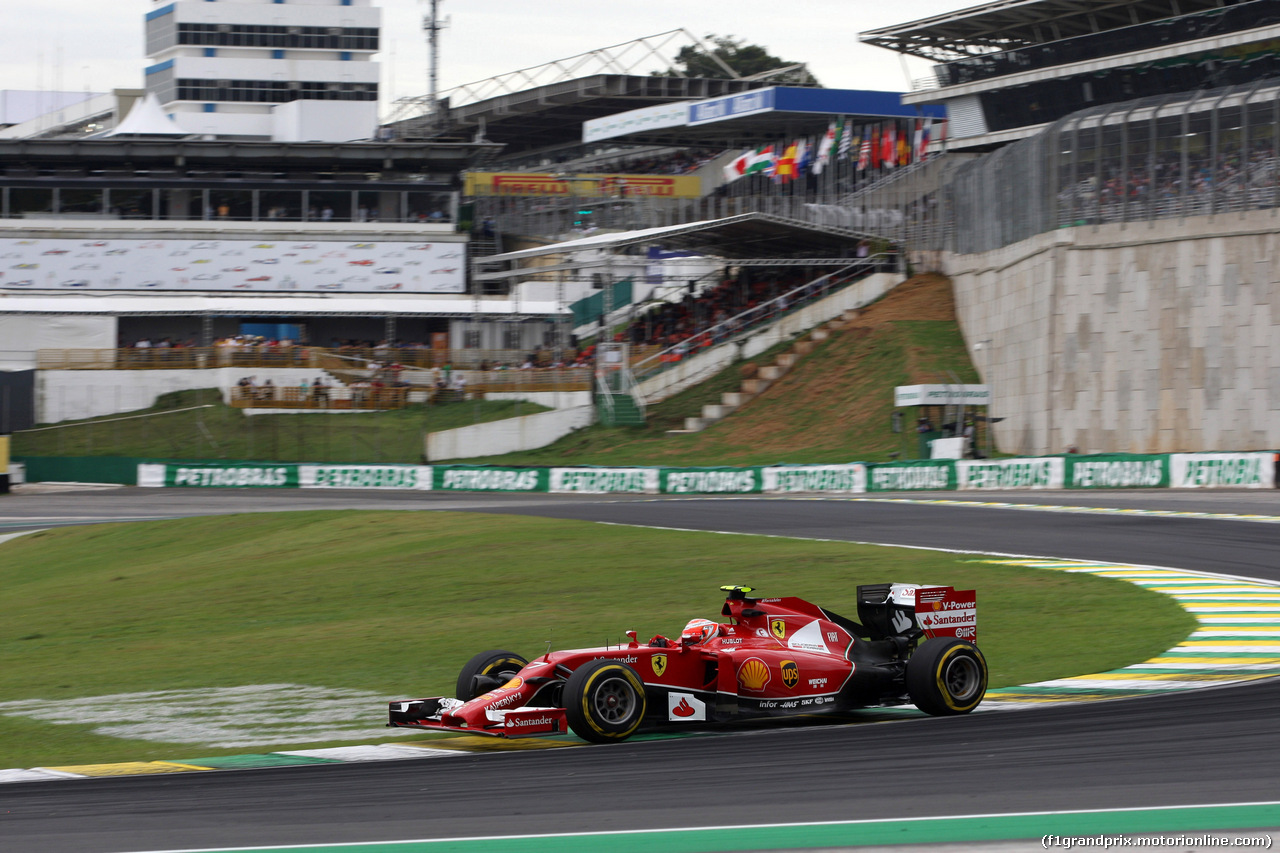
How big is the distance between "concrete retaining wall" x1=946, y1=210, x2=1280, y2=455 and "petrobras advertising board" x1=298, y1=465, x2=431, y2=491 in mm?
20112

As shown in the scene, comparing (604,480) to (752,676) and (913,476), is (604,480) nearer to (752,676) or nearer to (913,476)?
(913,476)

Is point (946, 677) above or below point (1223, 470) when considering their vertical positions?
below

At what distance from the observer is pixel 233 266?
65.4 meters

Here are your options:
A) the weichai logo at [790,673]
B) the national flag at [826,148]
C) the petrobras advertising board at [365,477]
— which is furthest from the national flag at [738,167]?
the weichai logo at [790,673]

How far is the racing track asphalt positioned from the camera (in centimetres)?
754

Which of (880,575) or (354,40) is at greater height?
(354,40)

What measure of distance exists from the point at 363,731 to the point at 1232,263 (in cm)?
3315

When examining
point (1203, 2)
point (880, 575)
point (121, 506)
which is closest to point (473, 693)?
point (880, 575)

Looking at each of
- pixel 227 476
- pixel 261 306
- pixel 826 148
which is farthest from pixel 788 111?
pixel 227 476

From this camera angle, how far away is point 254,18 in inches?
3430

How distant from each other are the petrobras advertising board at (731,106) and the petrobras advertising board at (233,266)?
1364 cm

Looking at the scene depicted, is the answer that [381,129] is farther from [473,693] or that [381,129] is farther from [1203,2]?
[473,693]

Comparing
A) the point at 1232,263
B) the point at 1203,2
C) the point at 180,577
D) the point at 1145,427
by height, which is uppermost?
the point at 1203,2

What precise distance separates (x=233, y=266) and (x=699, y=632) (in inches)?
2305
